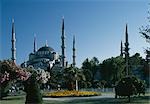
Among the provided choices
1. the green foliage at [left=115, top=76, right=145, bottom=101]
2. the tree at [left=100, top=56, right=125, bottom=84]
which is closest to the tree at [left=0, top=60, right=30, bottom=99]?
the green foliage at [left=115, top=76, right=145, bottom=101]

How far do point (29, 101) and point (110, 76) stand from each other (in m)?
41.8

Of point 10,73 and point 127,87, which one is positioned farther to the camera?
point 10,73

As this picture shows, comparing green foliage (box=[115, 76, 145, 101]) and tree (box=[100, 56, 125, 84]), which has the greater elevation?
tree (box=[100, 56, 125, 84])

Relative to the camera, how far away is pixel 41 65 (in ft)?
279

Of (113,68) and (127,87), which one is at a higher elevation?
(113,68)

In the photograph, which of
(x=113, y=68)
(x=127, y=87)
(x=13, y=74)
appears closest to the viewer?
(x=127, y=87)

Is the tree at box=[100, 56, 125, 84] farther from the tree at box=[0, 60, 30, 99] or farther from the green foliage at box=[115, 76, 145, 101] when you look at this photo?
the green foliage at box=[115, 76, 145, 101]

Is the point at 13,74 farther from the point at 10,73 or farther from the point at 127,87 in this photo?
the point at 127,87

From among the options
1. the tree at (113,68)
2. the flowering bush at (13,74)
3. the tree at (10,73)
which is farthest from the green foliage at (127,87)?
the tree at (113,68)

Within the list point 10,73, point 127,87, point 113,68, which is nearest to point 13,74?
point 10,73

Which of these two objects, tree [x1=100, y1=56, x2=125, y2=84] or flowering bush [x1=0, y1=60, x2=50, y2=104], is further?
tree [x1=100, y1=56, x2=125, y2=84]

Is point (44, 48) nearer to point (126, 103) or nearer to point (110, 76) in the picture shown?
point (110, 76)

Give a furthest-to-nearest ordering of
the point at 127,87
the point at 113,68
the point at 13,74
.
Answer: the point at 113,68 → the point at 13,74 → the point at 127,87

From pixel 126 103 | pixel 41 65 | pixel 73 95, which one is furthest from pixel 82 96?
pixel 41 65
